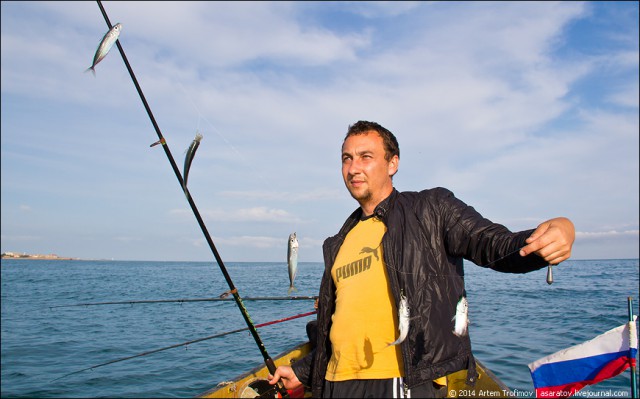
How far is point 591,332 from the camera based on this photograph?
42.9ft

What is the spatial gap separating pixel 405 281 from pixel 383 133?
3.92ft

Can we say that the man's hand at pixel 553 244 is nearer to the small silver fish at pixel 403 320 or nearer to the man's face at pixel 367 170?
the small silver fish at pixel 403 320

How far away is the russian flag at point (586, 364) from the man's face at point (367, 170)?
1.91m

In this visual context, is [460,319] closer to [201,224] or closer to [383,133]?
[383,133]

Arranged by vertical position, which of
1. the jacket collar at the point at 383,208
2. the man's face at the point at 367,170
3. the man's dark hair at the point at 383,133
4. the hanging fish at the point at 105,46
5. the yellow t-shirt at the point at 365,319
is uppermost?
the hanging fish at the point at 105,46

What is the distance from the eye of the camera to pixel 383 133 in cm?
324

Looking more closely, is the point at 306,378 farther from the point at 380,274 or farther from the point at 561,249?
the point at 561,249

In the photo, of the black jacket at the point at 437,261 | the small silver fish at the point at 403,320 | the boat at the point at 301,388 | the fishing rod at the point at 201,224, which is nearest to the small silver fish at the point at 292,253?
the fishing rod at the point at 201,224

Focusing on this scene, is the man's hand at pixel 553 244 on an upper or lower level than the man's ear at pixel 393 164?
lower

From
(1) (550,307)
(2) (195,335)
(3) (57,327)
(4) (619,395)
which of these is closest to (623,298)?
(1) (550,307)

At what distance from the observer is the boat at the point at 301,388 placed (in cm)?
431

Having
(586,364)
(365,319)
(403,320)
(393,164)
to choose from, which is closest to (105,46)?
(393,164)

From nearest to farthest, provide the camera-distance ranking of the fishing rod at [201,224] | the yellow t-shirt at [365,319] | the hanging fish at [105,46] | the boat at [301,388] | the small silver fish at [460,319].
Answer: the small silver fish at [460,319] → the yellow t-shirt at [365,319] → the fishing rod at [201,224] → the hanging fish at [105,46] → the boat at [301,388]

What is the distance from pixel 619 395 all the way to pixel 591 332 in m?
6.53
